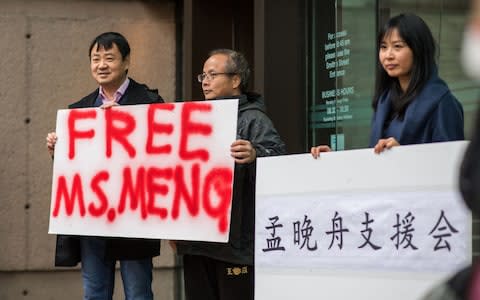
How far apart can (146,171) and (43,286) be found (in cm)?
340

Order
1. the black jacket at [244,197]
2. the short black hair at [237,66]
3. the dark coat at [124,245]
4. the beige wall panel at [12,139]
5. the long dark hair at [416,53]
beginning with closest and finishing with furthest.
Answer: the long dark hair at [416,53]
the black jacket at [244,197]
the short black hair at [237,66]
the dark coat at [124,245]
the beige wall panel at [12,139]

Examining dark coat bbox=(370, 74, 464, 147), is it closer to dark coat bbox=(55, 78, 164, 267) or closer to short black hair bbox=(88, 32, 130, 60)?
dark coat bbox=(55, 78, 164, 267)

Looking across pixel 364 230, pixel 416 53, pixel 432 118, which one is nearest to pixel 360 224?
pixel 364 230

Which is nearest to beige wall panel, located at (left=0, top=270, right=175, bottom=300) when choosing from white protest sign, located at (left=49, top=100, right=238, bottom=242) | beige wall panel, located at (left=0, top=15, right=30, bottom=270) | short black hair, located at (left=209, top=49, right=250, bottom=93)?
beige wall panel, located at (left=0, top=15, right=30, bottom=270)

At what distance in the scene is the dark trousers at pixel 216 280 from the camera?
5.17m

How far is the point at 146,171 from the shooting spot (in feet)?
18.1

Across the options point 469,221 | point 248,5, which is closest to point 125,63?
point 469,221

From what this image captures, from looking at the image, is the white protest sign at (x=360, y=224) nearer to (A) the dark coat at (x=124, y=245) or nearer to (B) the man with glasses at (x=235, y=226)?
(B) the man with glasses at (x=235, y=226)

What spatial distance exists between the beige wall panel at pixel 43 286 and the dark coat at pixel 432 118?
15.2 ft

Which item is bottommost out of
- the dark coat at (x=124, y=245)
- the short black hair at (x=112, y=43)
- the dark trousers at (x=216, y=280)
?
the dark trousers at (x=216, y=280)

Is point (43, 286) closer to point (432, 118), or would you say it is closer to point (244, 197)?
point (244, 197)

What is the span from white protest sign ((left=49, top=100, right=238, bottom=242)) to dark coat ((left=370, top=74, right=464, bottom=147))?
103cm

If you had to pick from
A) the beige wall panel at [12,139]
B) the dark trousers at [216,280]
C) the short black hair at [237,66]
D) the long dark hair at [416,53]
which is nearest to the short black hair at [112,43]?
the short black hair at [237,66]

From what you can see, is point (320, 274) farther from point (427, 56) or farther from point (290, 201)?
point (427, 56)
